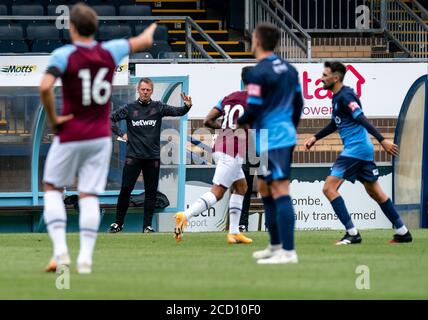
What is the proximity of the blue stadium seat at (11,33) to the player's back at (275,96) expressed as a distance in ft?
52.0

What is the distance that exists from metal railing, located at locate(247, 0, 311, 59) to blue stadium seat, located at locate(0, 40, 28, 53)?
17.7ft

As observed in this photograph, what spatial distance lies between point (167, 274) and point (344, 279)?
1.50 m

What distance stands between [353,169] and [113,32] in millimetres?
12690

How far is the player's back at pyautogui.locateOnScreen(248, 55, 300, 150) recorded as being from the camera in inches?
444

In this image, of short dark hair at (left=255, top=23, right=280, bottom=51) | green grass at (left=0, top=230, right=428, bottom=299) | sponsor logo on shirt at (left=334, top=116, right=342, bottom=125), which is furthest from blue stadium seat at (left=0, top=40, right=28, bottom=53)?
short dark hair at (left=255, top=23, right=280, bottom=51)

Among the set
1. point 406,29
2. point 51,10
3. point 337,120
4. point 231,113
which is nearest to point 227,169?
point 231,113

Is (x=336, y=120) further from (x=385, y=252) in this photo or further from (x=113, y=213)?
(x=113, y=213)

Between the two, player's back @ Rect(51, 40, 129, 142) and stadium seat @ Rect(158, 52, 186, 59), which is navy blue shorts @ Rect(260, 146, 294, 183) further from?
stadium seat @ Rect(158, 52, 186, 59)

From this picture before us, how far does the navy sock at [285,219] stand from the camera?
11055 millimetres

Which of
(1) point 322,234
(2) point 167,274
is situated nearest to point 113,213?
(1) point 322,234

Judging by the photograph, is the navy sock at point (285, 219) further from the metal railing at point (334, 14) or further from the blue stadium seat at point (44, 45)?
the metal railing at point (334, 14)

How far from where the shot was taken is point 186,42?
26547mm

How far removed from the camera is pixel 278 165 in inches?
444

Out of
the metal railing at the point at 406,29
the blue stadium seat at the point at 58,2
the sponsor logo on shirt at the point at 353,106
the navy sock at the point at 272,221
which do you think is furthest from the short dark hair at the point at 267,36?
the blue stadium seat at the point at 58,2
